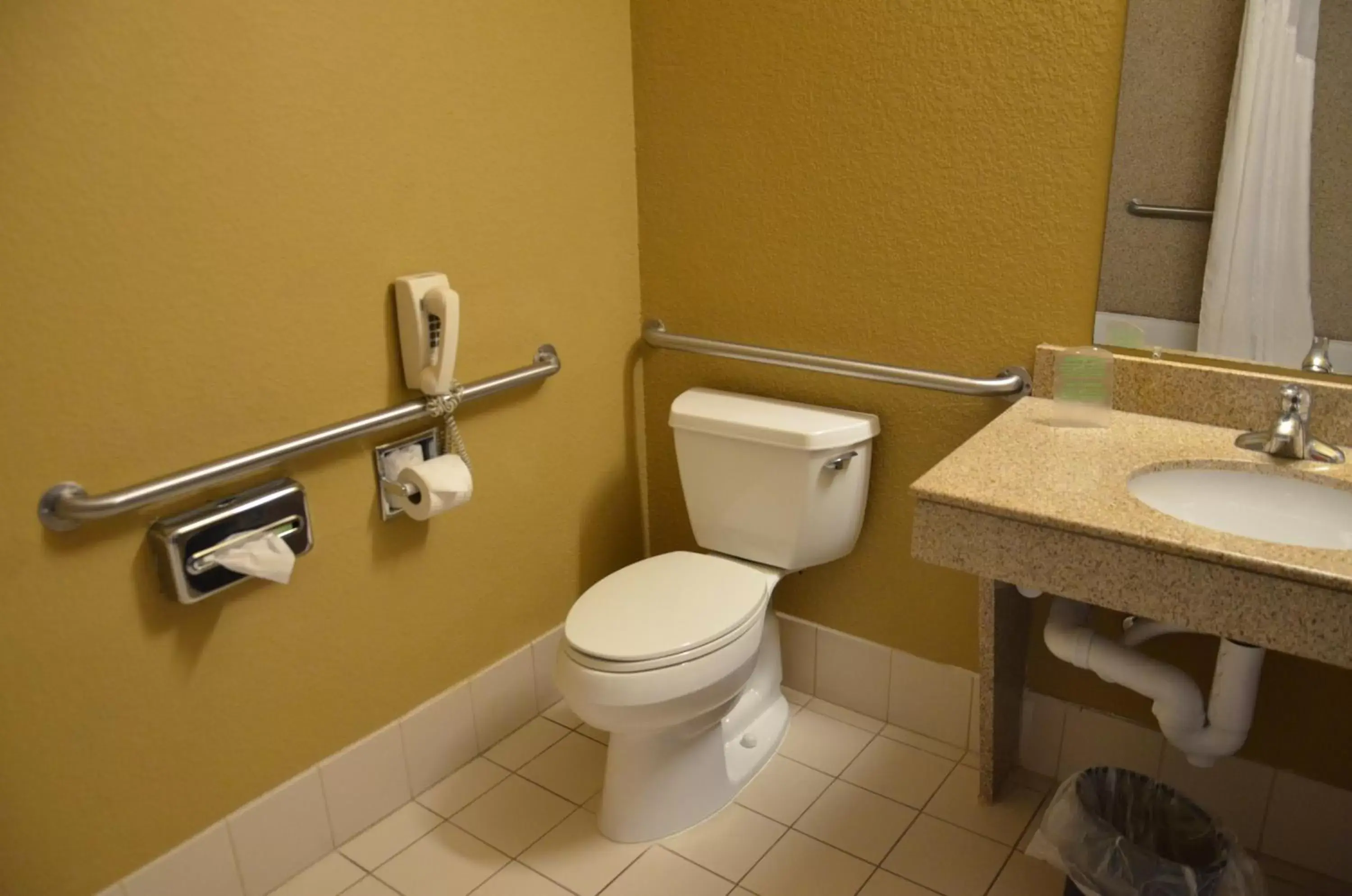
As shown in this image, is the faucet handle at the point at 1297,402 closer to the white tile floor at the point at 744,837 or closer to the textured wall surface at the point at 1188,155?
the textured wall surface at the point at 1188,155

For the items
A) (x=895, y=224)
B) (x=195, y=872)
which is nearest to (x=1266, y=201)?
(x=895, y=224)

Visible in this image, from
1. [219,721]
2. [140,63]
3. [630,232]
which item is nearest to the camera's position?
[140,63]

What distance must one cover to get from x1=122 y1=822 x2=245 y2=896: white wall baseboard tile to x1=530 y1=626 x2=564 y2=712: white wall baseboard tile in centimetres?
73

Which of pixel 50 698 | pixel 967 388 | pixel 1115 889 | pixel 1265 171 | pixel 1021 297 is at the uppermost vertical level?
pixel 1265 171

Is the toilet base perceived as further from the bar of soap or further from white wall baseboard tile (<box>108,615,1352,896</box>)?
the bar of soap

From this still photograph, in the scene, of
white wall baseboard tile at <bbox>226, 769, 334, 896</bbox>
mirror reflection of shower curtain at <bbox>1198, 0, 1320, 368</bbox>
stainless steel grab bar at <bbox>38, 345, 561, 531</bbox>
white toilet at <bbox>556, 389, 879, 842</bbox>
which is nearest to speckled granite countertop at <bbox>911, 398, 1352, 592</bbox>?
mirror reflection of shower curtain at <bbox>1198, 0, 1320, 368</bbox>

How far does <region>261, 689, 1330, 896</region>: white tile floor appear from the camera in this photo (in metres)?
1.75

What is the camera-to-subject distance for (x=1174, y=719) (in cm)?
155

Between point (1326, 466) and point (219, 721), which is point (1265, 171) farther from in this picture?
point (219, 721)

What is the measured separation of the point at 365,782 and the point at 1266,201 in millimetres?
1861

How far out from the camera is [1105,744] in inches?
75.0

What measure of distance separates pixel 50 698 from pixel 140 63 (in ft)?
2.97

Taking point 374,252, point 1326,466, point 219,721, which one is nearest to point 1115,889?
point 1326,466

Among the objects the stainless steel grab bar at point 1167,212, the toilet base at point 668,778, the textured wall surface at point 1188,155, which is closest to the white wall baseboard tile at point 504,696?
the toilet base at point 668,778
